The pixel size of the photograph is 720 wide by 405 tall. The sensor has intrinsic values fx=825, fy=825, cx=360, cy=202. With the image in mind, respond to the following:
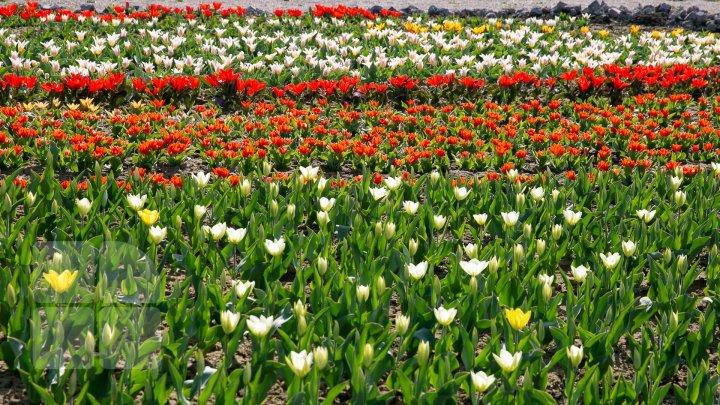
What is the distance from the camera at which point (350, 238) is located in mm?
3646

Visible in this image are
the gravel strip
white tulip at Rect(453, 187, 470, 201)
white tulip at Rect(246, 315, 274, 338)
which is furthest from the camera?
the gravel strip

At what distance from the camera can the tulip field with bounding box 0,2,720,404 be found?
8.46 feet

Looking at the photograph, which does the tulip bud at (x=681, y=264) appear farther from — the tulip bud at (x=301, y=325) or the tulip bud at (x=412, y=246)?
the tulip bud at (x=301, y=325)

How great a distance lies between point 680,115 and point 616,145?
1461 millimetres

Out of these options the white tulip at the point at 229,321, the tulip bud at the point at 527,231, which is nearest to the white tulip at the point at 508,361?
the white tulip at the point at 229,321

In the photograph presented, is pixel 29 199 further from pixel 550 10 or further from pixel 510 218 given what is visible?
pixel 550 10

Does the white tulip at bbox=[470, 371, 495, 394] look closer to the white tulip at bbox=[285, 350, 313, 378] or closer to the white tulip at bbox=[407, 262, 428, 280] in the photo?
the white tulip at bbox=[285, 350, 313, 378]

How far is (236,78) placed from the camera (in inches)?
280

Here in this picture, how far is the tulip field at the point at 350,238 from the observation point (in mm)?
2578

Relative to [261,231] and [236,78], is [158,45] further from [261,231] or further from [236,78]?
[261,231]

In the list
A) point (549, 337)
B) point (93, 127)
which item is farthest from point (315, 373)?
point (93, 127)

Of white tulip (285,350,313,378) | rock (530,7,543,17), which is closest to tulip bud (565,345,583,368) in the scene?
white tulip (285,350,313,378)

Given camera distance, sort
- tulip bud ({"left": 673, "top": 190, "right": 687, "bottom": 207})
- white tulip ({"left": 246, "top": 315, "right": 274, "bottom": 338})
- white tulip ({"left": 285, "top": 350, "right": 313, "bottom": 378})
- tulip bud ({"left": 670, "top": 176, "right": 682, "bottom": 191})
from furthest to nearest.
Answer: tulip bud ({"left": 670, "top": 176, "right": 682, "bottom": 191})
tulip bud ({"left": 673, "top": 190, "right": 687, "bottom": 207})
white tulip ({"left": 246, "top": 315, "right": 274, "bottom": 338})
white tulip ({"left": 285, "top": 350, "right": 313, "bottom": 378})

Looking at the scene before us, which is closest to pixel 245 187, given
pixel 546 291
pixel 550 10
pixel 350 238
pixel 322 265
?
pixel 350 238
